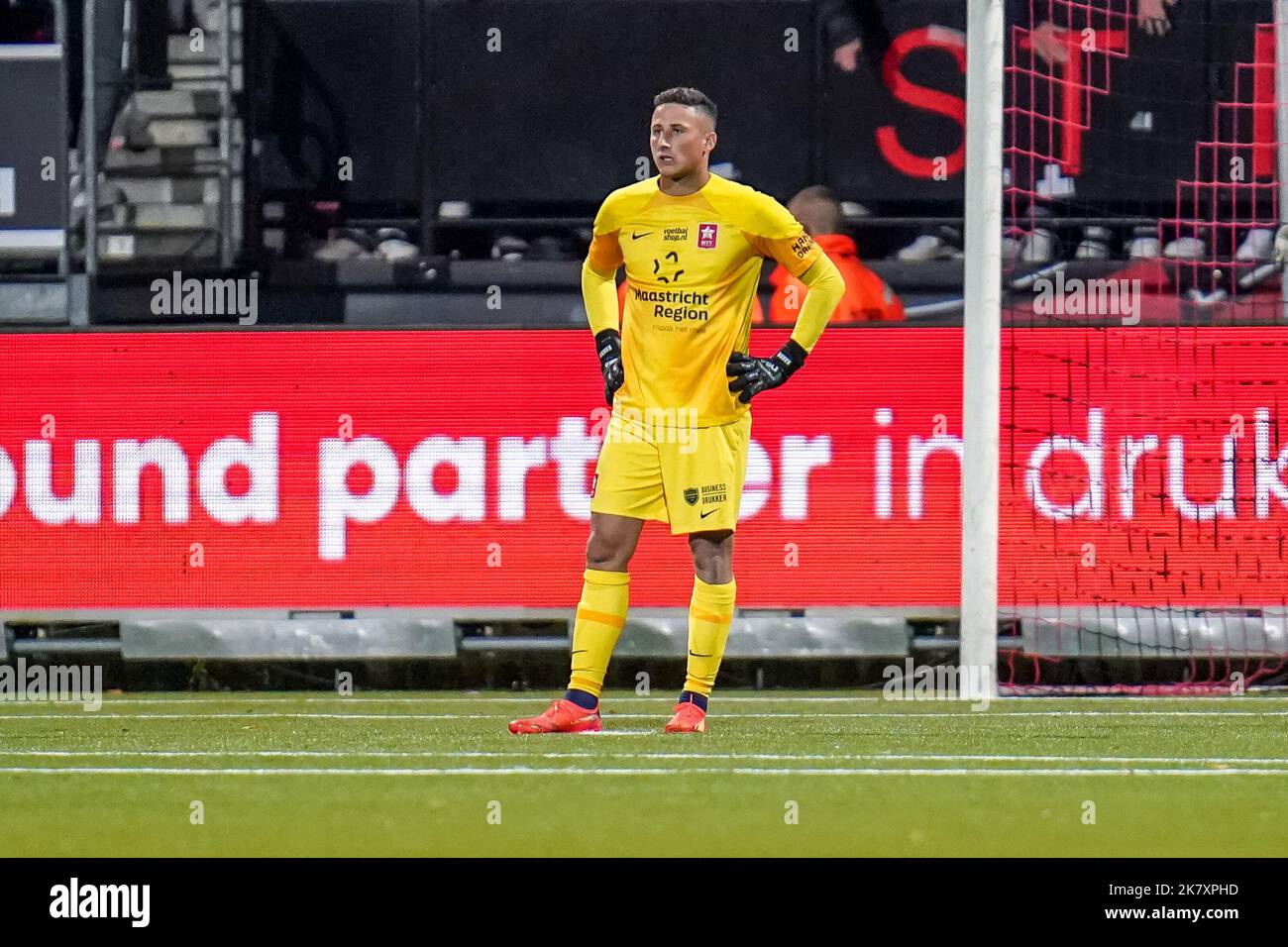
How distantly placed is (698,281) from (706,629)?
1.13 meters

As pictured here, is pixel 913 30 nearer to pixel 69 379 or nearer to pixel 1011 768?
pixel 69 379

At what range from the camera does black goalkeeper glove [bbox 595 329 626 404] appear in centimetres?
765

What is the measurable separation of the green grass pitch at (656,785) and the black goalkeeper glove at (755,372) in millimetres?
1118

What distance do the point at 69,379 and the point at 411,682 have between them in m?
2.09

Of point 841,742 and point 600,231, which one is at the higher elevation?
point 600,231

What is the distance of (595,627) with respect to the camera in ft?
24.8

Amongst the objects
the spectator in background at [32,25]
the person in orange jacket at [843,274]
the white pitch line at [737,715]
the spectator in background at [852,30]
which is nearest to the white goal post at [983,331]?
the white pitch line at [737,715]

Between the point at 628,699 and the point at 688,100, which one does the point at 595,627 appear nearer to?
the point at 688,100

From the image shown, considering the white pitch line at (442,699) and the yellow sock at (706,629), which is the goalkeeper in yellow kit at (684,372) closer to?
the yellow sock at (706,629)

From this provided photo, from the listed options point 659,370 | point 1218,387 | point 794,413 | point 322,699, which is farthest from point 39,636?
point 1218,387

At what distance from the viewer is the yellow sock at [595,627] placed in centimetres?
754

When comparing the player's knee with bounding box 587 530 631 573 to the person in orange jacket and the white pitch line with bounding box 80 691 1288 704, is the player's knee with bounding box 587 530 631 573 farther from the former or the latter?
the person in orange jacket

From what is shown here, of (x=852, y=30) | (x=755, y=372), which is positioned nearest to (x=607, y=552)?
(x=755, y=372)

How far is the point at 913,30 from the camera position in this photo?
36.1 ft
